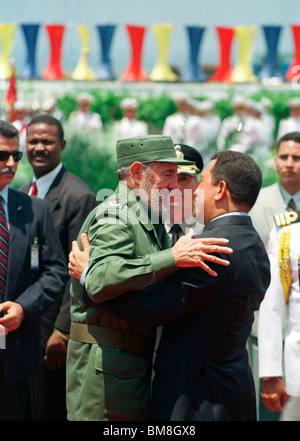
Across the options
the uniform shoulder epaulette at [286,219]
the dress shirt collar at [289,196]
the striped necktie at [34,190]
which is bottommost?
the uniform shoulder epaulette at [286,219]

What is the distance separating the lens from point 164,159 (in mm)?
2748

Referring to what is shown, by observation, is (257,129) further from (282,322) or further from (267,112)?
(282,322)

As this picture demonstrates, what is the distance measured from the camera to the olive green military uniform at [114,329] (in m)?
2.43

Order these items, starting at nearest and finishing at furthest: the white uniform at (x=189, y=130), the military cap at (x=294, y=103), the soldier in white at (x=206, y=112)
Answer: the white uniform at (x=189, y=130) < the soldier in white at (x=206, y=112) < the military cap at (x=294, y=103)

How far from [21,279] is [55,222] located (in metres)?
0.71

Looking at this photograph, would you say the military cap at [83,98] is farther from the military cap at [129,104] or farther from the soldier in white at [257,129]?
the soldier in white at [257,129]

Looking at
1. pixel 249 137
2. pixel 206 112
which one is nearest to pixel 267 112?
pixel 206 112

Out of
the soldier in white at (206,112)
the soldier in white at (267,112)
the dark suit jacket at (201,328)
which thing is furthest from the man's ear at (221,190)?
the soldier in white at (267,112)

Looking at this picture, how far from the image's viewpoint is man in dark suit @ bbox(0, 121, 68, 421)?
3.39 m

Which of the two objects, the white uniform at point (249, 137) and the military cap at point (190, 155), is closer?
the military cap at point (190, 155)

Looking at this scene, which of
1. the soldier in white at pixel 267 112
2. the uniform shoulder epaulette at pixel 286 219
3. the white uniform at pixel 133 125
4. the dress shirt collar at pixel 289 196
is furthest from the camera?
the soldier in white at pixel 267 112

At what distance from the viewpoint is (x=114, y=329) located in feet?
8.57

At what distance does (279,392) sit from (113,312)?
1354 mm

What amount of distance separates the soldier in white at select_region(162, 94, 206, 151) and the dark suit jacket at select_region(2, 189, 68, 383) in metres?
5.16
